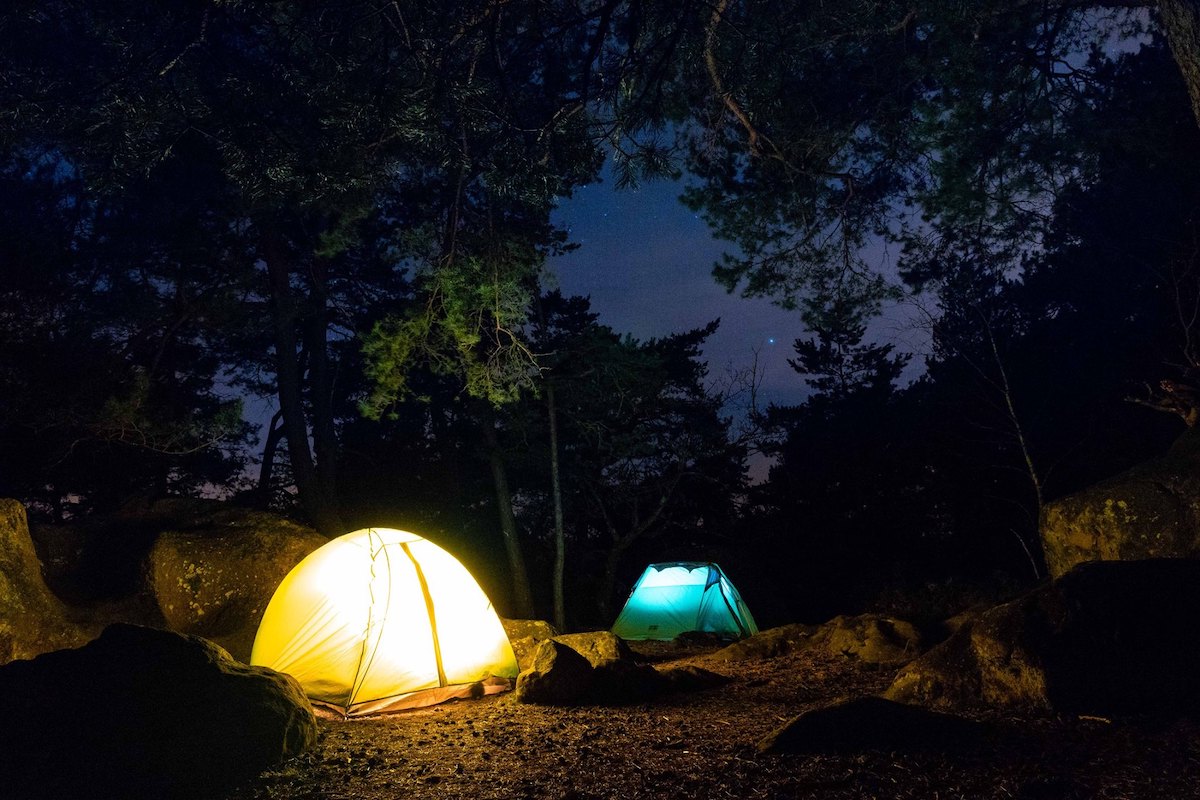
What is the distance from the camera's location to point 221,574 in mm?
8008

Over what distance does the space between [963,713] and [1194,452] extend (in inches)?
186

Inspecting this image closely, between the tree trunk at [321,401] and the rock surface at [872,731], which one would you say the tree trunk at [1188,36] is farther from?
the tree trunk at [321,401]

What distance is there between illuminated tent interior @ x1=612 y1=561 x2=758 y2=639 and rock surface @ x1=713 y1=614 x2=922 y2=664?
122 inches

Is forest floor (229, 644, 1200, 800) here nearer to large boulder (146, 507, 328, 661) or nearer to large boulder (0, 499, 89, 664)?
large boulder (146, 507, 328, 661)

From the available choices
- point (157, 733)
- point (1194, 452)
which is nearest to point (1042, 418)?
point (1194, 452)

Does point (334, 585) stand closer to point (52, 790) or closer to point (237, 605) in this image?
point (237, 605)

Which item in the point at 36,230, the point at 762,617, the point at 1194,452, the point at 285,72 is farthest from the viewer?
the point at 762,617

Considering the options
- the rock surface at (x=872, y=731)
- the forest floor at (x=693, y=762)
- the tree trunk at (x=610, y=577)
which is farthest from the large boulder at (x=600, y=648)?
the tree trunk at (x=610, y=577)

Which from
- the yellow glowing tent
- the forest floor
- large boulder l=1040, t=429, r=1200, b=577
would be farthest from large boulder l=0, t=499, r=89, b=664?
large boulder l=1040, t=429, r=1200, b=577

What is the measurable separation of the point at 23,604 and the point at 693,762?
21.3ft

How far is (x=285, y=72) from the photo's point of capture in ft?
21.5

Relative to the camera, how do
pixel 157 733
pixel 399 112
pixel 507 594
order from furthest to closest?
pixel 507 594 < pixel 399 112 < pixel 157 733

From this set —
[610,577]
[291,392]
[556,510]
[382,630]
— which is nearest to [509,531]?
[556,510]

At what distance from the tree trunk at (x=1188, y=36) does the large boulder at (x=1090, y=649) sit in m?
3.60
